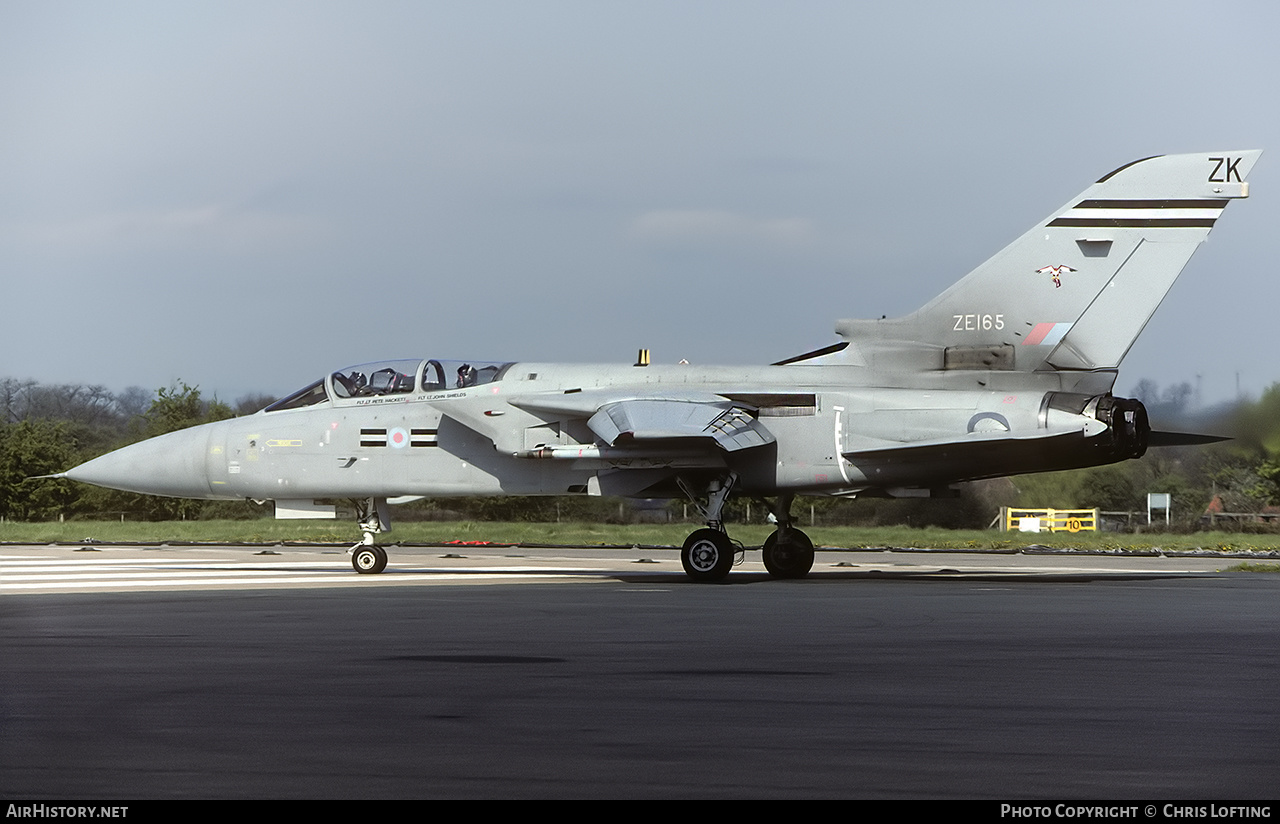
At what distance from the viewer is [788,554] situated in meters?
21.6

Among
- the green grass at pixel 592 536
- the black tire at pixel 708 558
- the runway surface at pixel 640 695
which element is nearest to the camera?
the runway surface at pixel 640 695

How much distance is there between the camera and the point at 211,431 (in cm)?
2281

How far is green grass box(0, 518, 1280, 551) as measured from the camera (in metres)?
33.3

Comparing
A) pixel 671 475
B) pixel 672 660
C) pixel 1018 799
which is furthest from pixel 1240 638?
pixel 671 475

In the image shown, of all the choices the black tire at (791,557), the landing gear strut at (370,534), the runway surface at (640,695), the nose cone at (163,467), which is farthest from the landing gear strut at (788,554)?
the nose cone at (163,467)

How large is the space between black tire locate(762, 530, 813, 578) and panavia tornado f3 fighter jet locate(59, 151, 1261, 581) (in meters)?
0.03

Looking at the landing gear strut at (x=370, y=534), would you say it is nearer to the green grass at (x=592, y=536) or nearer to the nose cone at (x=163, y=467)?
the nose cone at (x=163, y=467)

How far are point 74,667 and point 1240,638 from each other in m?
8.69

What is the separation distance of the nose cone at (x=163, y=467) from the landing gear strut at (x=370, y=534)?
251cm

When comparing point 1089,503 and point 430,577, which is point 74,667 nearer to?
point 430,577

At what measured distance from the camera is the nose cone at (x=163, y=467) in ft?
74.3

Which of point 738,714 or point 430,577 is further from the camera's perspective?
point 430,577

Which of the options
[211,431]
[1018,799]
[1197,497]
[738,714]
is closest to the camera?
[1018,799]

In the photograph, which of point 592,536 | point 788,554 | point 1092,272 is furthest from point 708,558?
point 592,536
